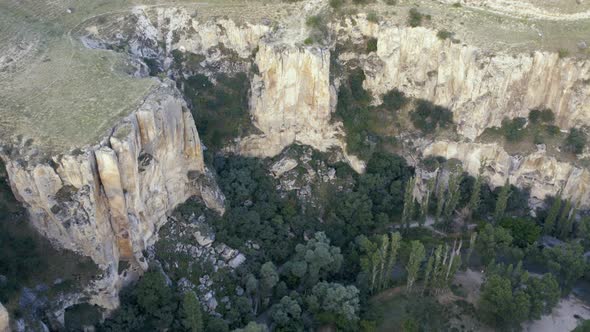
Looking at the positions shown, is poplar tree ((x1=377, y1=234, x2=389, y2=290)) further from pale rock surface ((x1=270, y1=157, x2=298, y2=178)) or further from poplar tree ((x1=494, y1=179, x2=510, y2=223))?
pale rock surface ((x1=270, y1=157, x2=298, y2=178))

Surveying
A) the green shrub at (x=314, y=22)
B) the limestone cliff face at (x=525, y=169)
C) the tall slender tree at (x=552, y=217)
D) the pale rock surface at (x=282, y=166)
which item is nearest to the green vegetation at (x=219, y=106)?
the pale rock surface at (x=282, y=166)

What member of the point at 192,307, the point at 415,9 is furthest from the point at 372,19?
the point at 192,307

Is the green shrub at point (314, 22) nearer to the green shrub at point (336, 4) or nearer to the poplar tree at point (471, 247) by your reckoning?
the green shrub at point (336, 4)

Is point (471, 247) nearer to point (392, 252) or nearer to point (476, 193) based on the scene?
point (476, 193)

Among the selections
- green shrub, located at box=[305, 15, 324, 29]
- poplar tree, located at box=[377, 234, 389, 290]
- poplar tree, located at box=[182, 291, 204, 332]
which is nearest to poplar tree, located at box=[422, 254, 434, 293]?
poplar tree, located at box=[377, 234, 389, 290]

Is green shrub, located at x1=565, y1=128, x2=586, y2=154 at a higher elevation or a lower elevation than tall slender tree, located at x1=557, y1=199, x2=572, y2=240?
higher
